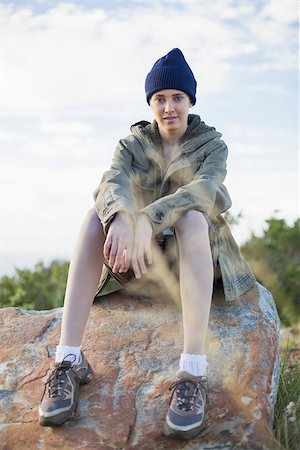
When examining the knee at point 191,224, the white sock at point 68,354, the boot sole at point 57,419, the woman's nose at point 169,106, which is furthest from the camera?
the woman's nose at point 169,106

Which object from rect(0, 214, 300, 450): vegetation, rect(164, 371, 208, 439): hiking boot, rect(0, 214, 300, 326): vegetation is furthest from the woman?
rect(0, 214, 300, 326): vegetation

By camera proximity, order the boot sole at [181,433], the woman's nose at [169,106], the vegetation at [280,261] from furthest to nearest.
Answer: the vegetation at [280,261] → the woman's nose at [169,106] → the boot sole at [181,433]

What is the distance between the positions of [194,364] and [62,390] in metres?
0.61

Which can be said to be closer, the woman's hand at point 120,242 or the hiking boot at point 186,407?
the hiking boot at point 186,407

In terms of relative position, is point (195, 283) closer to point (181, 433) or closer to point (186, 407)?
point (186, 407)

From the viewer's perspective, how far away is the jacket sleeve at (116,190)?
3.00m

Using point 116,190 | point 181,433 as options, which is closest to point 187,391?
point 181,433

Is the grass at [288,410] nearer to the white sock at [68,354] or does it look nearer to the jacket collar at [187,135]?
the white sock at [68,354]

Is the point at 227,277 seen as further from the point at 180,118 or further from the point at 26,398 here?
the point at 26,398

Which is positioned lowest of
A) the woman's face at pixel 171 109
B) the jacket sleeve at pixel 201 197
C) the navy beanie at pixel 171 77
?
the jacket sleeve at pixel 201 197

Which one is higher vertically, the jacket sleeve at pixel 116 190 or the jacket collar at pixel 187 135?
the jacket collar at pixel 187 135

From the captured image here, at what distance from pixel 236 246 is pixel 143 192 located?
23.2 inches

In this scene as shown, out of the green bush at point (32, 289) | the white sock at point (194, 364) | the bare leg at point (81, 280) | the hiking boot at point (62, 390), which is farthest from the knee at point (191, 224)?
the green bush at point (32, 289)

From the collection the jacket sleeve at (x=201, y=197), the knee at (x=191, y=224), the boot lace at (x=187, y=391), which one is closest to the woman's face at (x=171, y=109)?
the jacket sleeve at (x=201, y=197)
